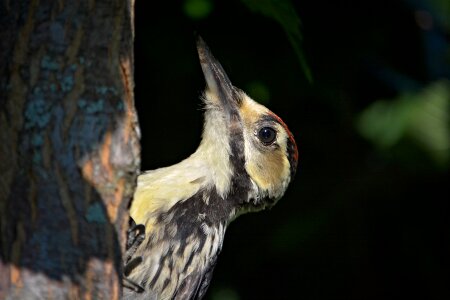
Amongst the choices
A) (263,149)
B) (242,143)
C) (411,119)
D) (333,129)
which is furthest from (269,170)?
(411,119)

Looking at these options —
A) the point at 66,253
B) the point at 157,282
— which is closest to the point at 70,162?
the point at 66,253

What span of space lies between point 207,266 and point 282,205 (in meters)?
2.12

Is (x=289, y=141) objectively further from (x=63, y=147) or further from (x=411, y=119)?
(x=63, y=147)

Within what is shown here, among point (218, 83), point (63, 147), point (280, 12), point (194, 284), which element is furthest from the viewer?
point (218, 83)

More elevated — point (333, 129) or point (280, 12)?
point (280, 12)

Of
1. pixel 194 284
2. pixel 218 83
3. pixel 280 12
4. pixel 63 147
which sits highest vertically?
pixel 63 147

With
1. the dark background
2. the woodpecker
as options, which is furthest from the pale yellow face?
the dark background

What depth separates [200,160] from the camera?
15.9ft

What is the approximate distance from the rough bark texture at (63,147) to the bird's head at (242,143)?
6.19 feet

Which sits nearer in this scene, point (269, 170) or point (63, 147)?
point (63, 147)

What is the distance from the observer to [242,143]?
5.06 meters

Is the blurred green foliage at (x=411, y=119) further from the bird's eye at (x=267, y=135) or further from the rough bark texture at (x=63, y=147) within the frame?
the rough bark texture at (x=63, y=147)

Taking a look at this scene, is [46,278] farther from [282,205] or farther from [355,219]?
[355,219]

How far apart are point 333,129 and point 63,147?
387cm
